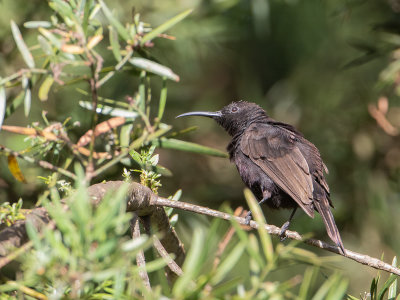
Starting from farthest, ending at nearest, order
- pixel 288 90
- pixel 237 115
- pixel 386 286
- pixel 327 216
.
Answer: pixel 288 90 → pixel 237 115 → pixel 327 216 → pixel 386 286

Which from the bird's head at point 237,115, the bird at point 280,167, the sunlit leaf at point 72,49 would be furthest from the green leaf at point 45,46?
the bird's head at point 237,115

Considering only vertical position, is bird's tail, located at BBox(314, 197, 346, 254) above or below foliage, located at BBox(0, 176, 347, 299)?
below

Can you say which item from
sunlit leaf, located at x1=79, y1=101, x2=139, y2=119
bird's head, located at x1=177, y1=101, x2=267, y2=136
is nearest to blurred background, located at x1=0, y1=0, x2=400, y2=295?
bird's head, located at x1=177, y1=101, x2=267, y2=136

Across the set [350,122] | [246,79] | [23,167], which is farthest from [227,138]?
[23,167]

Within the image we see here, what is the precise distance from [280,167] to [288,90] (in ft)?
8.29

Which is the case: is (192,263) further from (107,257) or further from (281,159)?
(281,159)

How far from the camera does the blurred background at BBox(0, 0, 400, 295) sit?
5410 mm

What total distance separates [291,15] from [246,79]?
0.90 m

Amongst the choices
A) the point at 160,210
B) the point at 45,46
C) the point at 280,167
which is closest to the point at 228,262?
the point at 45,46

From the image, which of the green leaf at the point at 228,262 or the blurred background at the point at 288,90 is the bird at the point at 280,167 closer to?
the blurred background at the point at 288,90

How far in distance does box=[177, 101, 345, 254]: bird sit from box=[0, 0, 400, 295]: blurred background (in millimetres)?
898

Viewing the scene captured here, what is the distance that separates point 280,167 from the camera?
443 centimetres

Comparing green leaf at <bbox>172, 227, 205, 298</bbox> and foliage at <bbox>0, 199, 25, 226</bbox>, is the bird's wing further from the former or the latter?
green leaf at <bbox>172, 227, 205, 298</bbox>

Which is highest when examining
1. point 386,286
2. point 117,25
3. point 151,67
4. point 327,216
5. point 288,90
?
point 117,25
